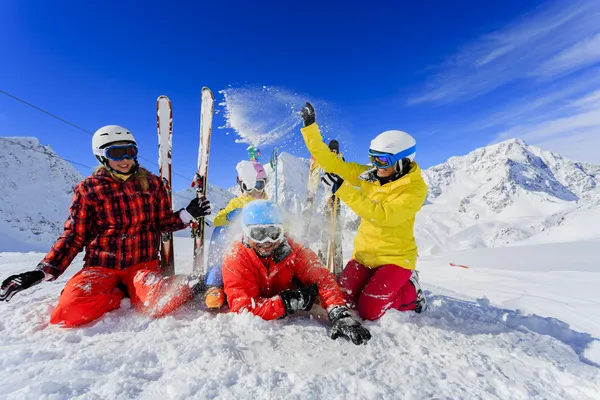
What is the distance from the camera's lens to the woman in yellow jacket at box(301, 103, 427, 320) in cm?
322

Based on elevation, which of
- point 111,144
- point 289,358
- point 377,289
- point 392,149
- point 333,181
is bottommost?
point 289,358

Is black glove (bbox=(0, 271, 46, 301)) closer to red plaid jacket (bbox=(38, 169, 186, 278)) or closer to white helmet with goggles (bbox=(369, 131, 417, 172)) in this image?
red plaid jacket (bbox=(38, 169, 186, 278))

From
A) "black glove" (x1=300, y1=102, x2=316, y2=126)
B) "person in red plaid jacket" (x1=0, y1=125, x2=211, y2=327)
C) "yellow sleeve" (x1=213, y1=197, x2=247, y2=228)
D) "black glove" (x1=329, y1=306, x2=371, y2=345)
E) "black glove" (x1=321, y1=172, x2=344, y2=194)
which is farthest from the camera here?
"yellow sleeve" (x1=213, y1=197, x2=247, y2=228)

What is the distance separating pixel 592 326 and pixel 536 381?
7.77 feet

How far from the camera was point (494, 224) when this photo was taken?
18000 cm

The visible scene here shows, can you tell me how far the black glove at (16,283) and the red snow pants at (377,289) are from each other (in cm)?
295

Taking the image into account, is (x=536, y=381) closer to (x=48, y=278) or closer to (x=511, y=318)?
(x=511, y=318)

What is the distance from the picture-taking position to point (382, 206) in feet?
10.8

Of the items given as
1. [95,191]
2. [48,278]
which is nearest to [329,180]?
[95,191]

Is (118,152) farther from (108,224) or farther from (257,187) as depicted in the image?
(257,187)

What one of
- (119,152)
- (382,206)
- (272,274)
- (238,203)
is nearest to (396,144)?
(382,206)

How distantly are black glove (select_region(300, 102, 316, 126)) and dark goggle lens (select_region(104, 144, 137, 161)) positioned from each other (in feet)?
6.56

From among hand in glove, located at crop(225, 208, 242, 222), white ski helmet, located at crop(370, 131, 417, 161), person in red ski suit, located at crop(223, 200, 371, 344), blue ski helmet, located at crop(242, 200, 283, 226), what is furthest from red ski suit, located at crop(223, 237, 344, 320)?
hand in glove, located at crop(225, 208, 242, 222)

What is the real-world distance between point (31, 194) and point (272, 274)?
11367cm
